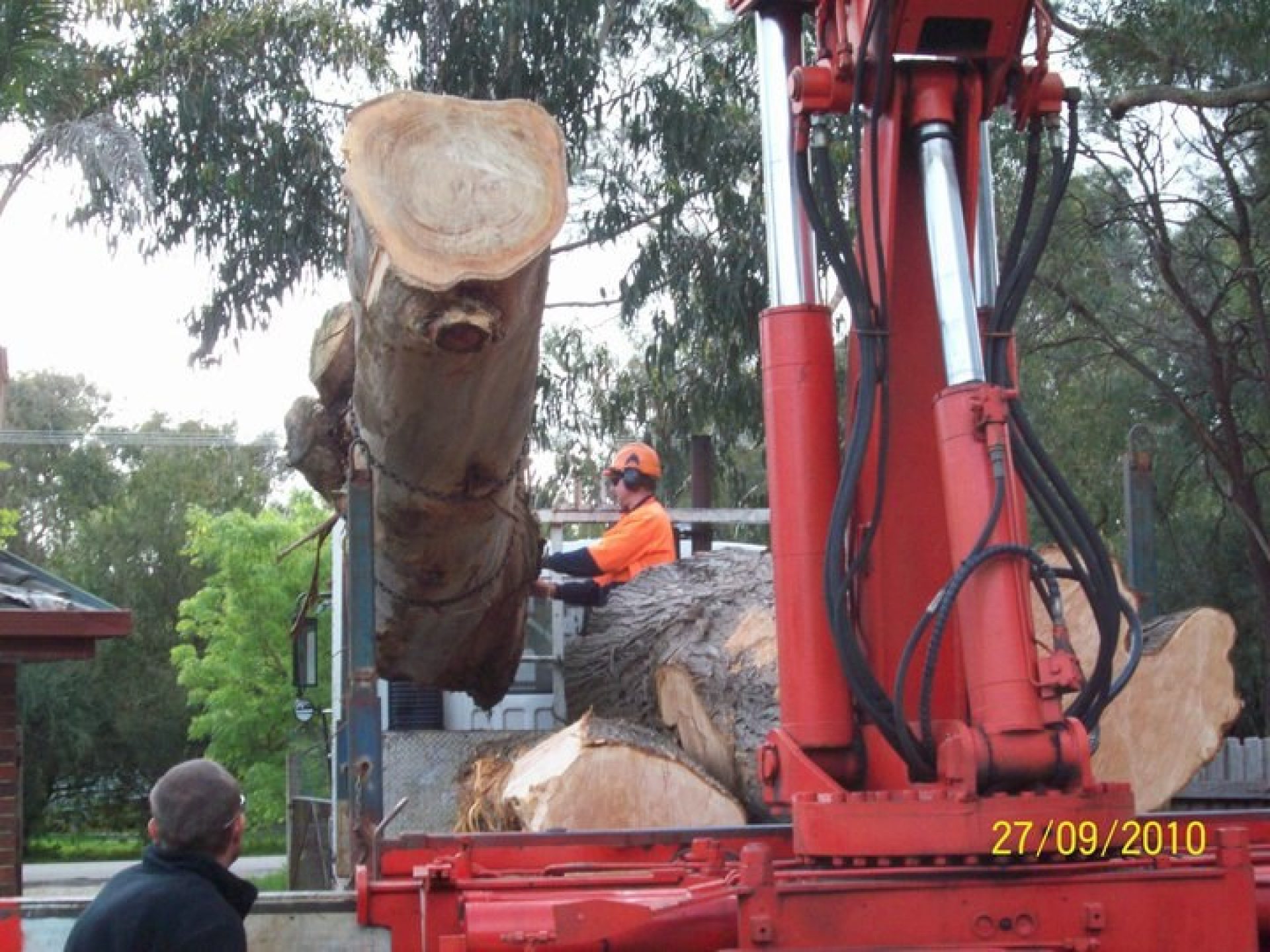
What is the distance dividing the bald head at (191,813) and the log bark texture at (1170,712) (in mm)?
4649

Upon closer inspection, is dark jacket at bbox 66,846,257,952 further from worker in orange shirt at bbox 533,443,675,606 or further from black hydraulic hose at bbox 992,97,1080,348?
worker in orange shirt at bbox 533,443,675,606

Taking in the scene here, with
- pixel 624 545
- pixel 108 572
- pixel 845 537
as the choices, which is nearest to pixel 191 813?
pixel 845 537

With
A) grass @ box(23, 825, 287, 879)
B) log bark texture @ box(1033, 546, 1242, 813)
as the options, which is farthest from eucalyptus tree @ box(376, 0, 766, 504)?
grass @ box(23, 825, 287, 879)

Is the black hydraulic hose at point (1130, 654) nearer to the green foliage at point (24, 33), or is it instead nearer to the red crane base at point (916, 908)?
the red crane base at point (916, 908)

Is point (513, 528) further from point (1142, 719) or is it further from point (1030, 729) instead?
point (1030, 729)

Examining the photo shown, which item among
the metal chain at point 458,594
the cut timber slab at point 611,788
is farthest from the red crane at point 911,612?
the metal chain at point 458,594

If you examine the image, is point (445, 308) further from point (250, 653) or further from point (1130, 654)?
point (250, 653)

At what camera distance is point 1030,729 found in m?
3.99

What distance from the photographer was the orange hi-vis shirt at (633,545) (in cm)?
848

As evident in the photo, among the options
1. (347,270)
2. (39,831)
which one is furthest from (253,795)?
(347,270)

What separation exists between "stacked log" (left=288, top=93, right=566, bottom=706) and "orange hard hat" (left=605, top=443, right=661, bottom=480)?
1.62 meters

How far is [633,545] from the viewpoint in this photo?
8500mm

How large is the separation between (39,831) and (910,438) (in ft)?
122

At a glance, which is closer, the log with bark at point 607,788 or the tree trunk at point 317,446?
the log with bark at point 607,788
